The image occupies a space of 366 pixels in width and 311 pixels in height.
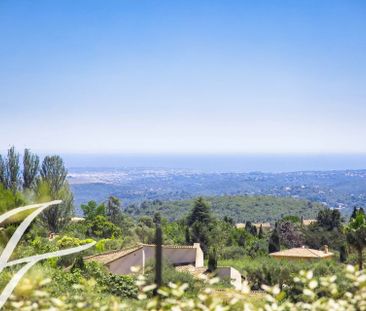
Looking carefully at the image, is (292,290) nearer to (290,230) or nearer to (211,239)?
(211,239)

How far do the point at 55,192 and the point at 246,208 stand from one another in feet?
243

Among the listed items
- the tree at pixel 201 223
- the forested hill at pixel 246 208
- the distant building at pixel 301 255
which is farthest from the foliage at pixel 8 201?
the forested hill at pixel 246 208

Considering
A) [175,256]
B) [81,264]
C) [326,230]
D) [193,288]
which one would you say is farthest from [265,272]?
[326,230]

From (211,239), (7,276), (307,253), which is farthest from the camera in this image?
(211,239)

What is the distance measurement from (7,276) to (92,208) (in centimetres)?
3019

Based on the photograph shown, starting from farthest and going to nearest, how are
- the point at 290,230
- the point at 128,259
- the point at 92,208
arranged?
the point at 290,230 → the point at 92,208 → the point at 128,259

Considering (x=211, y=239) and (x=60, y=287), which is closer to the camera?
(x=60, y=287)

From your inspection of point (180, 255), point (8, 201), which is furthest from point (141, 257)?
point (8, 201)

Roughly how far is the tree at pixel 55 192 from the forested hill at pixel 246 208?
60.8m

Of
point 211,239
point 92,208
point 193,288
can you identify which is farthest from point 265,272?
point 92,208

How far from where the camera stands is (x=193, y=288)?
13.7 metres

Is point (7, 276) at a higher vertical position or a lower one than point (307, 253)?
higher

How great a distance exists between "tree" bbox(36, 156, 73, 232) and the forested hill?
60835 mm

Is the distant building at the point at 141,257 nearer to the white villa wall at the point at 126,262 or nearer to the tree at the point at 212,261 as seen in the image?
the white villa wall at the point at 126,262
